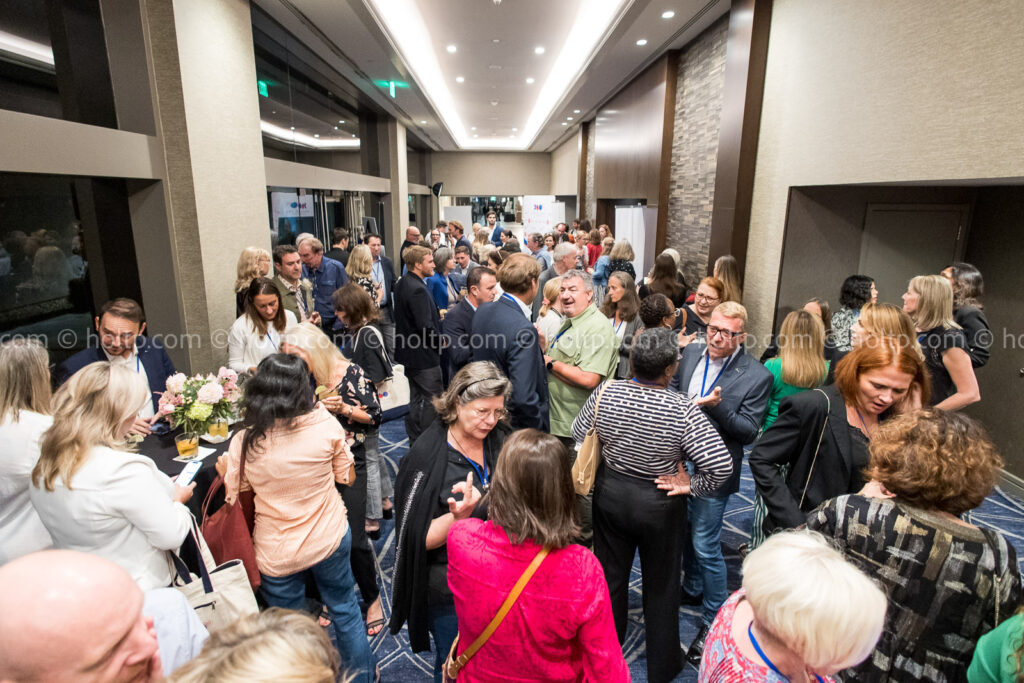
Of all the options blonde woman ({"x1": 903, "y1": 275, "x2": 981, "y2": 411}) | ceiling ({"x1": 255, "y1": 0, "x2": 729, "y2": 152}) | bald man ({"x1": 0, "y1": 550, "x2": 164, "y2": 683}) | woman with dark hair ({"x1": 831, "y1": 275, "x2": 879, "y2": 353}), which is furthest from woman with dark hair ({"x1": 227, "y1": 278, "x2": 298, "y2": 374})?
blonde woman ({"x1": 903, "y1": 275, "x2": 981, "y2": 411})

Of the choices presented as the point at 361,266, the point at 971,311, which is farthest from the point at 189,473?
the point at 971,311

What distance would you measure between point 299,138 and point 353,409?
227 inches

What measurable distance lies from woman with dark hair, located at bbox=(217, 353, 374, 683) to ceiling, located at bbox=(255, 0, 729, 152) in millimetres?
4846

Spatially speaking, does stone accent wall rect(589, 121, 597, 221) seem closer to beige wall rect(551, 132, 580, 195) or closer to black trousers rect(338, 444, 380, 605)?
beige wall rect(551, 132, 580, 195)

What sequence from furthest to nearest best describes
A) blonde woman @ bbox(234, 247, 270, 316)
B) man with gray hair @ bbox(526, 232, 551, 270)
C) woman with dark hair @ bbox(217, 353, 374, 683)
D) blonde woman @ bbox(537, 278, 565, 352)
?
1. man with gray hair @ bbox(526, 232, 551, 270)
2. blonde woman @ bbox(234, 247, 270, 316)
3. blonde woman @ bbox(537, 278, 565, 352)
4. woman with dark hair @ bbox(217, 353, 374, 683)

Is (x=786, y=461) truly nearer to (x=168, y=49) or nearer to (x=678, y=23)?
(x=168, y=49)

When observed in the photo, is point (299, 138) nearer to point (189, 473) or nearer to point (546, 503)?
point (189, 473)

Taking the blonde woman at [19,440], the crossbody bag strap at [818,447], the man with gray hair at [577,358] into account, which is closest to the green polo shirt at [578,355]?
the man with gray hair at [577,358]

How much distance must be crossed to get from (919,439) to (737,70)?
15.9 ft

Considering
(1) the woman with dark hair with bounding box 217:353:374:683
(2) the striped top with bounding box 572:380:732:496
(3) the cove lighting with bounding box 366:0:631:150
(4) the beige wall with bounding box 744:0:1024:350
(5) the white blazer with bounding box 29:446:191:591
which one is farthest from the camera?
(3) the cove lighting with bounding box 366:0:631:150

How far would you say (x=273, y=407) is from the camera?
1921 mm

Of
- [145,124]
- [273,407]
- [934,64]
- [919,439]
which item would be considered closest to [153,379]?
[273,407]

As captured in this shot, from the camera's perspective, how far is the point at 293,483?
197 centimetres

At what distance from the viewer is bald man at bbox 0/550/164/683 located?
2.62 ft
